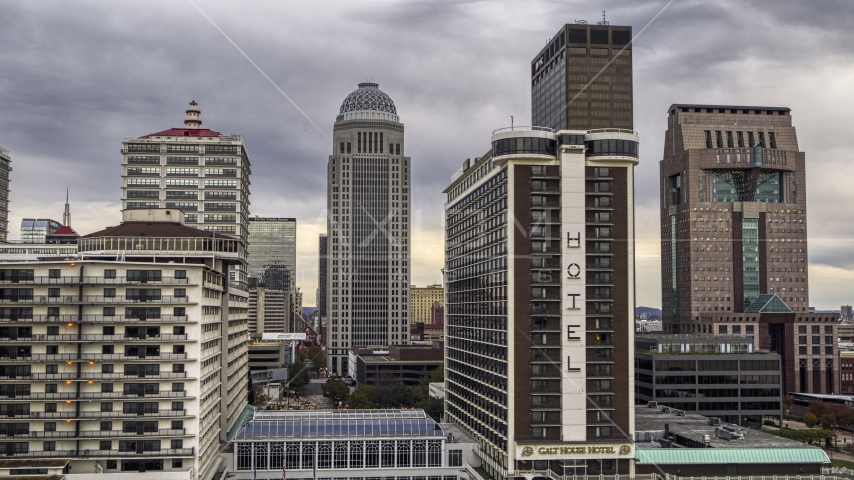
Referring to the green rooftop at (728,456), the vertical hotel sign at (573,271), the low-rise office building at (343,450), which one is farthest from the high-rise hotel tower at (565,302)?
the low-rise office building at (343,450)

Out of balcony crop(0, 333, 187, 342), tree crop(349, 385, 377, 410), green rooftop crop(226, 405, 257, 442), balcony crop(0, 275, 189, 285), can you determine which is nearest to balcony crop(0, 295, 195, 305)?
balcony crop(0, 275, 189, 285)

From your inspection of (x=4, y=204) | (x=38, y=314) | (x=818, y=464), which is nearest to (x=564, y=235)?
(x=818, y=464)

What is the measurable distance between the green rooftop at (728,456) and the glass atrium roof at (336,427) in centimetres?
2512

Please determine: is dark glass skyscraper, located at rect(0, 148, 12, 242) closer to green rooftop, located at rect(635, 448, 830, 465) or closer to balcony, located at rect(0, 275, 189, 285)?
balcony, located at rect(0, 275, 189, 285)

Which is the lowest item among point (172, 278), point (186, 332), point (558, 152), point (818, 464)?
point (818, 464)

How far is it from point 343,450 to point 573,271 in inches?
1367

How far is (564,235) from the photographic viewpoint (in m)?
90.1

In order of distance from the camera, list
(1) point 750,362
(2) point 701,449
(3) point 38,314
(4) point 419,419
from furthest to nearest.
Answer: (1) point 750,362, (4) point 419,419, (2) point 701,449, (3) point 38,314

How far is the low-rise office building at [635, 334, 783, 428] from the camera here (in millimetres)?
136875

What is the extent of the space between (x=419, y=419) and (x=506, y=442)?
14607 millimetres

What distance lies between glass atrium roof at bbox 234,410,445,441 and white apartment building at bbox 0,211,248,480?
16.8 m

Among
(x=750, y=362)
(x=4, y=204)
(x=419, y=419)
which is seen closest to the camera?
(x=419, y=419)

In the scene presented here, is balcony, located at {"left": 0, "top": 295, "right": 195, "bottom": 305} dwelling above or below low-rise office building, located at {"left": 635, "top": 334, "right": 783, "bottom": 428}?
above

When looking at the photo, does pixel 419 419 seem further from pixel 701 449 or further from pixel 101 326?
pixel 101 326
